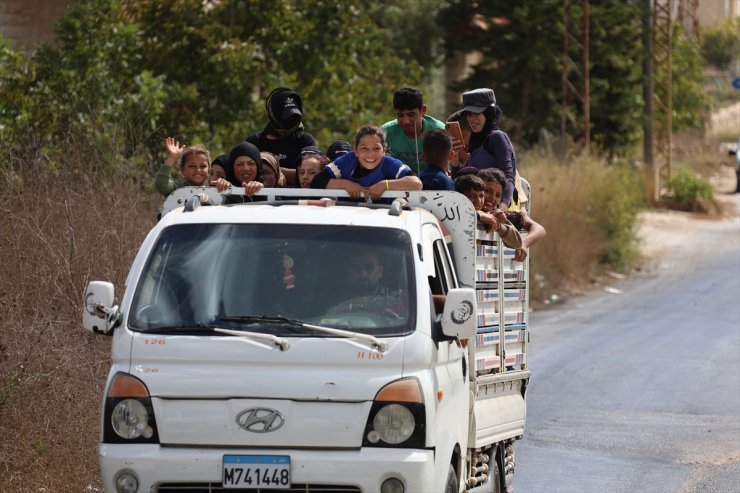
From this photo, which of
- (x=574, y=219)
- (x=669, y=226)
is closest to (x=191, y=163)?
(x=574, y=219)

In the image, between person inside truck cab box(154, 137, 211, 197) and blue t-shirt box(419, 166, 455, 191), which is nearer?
blue t-shirt box(419, 166, 455, 191)

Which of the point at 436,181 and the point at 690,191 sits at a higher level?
the point at 436,181

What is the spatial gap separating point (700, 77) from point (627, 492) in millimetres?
50123

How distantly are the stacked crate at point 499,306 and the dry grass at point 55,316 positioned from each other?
2497 mm

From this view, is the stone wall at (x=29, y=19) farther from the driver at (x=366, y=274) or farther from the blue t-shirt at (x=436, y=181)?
the driver at (x=366, y=274)

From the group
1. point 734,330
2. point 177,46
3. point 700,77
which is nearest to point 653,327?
point 734,330

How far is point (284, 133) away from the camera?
9898 mm

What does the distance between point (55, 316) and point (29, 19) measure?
36.8 feet

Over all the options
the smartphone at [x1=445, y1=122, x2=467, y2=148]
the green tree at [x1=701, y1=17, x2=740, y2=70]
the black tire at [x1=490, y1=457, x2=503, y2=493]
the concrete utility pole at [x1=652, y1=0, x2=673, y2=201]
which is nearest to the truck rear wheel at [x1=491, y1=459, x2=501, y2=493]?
the black tire at [x1=490, y1=457, x2=503, y2=493]

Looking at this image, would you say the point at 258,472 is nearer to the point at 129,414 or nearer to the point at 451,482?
the point at 129,414

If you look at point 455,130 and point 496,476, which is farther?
point 455,130

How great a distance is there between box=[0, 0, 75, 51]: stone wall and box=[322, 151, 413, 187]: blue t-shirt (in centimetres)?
1331

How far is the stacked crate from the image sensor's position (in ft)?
26.6

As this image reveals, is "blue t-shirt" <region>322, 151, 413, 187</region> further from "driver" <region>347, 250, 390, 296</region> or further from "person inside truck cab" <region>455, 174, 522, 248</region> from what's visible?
"driver" <region>347, 250, 390, 296</region>
